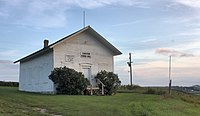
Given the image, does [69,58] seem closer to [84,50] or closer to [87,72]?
[84,50]

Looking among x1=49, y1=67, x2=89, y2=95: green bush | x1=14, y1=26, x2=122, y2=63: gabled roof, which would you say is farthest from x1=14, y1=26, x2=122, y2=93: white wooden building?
x1=49, y1=67, x2=89, y2=95: green bush

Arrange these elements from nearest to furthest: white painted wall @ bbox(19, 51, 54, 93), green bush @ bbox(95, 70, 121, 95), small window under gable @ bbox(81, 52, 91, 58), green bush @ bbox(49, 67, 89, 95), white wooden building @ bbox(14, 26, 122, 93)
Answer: green bush @ bbox(49, 67, 89, 95)
white wooden building @ bbox(14, 26, 122, 93)
white painted wall @ bbox(19, 51, 54, 93)
green bush @ bbox(95, 70, 121, 95)
small window under gable @ bbox(81, 52, 91, 58)

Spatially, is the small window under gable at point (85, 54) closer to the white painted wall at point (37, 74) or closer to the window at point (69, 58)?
the window at point (69, 58)

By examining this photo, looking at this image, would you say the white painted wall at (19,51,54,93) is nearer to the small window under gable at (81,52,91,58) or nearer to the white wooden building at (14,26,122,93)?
the white wooden building at (14,26,122,93)

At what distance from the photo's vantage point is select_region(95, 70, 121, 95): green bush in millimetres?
33281

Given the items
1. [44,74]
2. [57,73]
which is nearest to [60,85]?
[57,73]

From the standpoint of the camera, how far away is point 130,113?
60.6 feet

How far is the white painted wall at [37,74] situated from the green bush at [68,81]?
1.18 metres

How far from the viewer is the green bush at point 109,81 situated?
3328cm

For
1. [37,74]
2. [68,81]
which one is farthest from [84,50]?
[37,74]

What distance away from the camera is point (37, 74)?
1375 inches

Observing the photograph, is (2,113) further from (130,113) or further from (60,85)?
(60,85)

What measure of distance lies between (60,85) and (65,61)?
286cm

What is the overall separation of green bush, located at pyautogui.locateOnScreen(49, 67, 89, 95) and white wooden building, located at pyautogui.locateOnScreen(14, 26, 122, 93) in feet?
3.41
